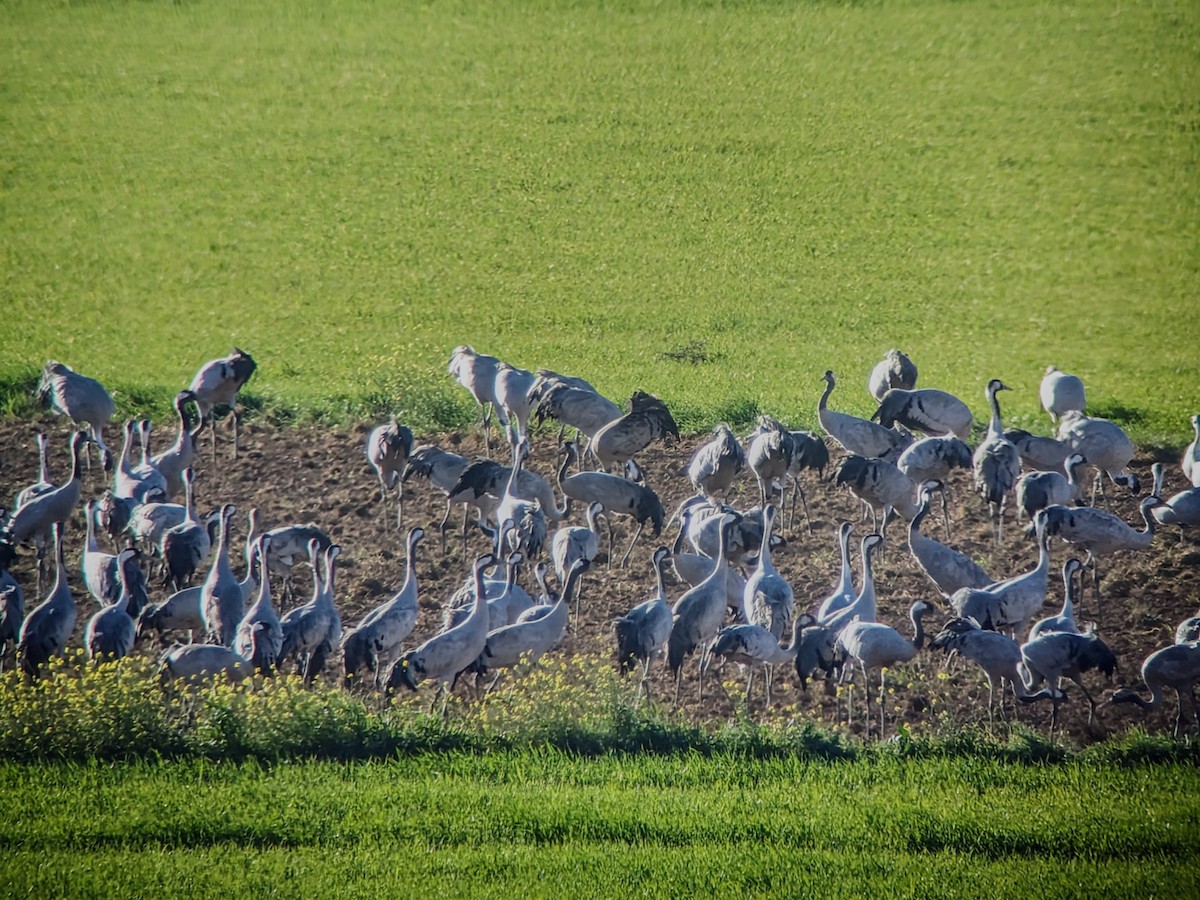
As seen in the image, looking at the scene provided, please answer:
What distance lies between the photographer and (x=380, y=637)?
43.3 ft

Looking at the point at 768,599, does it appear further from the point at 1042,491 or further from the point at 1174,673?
the point at 1042,491

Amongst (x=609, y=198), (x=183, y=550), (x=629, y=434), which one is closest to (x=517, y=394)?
(x=629, y=434)

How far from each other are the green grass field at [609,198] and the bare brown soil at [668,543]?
5.28ft

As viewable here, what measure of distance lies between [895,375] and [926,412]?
1.46 m

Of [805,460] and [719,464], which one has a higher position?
[805,460]

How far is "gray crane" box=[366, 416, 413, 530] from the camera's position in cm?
1695

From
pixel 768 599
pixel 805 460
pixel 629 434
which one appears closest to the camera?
pixel 768 599

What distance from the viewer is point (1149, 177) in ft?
113

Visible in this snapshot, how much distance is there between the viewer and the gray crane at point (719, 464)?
1656cm

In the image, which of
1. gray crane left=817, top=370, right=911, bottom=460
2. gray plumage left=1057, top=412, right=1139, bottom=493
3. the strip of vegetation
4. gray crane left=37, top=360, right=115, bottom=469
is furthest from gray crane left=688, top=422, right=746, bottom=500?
gray crane left=37, top=360, right=115, bottom=469

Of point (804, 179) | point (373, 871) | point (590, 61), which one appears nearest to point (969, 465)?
point (373, 871)

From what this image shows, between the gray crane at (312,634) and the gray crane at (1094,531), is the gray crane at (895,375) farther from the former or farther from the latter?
the gray crane at (312,634)

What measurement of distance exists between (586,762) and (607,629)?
9.91 feet

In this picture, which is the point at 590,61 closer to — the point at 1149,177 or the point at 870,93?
the point at 870,93
